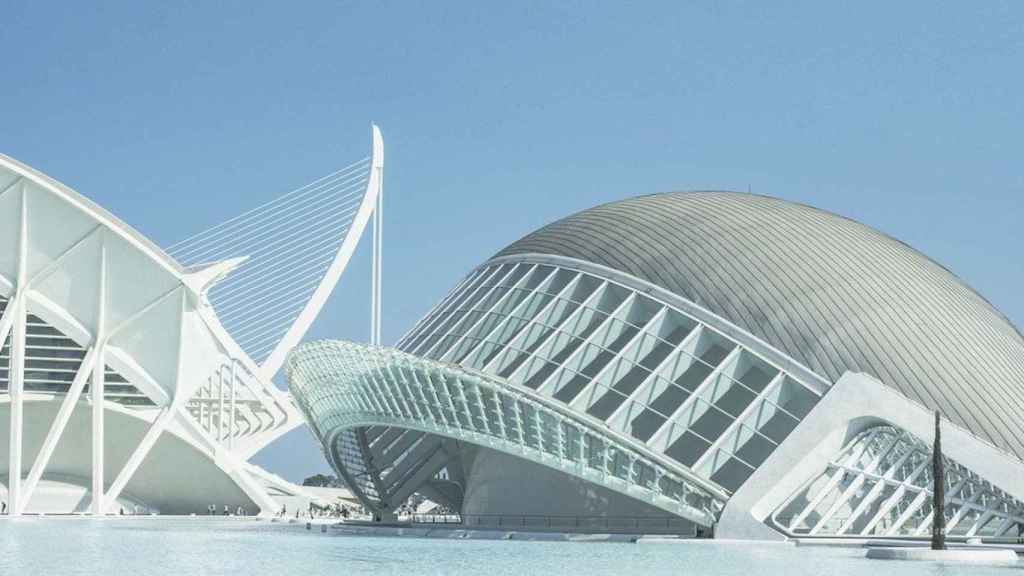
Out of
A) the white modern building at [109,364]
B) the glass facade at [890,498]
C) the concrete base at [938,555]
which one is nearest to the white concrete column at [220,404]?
the white modern building at [109,364]

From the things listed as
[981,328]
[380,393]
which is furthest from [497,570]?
[981,328]

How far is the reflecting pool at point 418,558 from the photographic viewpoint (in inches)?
1062

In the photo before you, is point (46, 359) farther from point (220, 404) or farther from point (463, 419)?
point (463, 419)

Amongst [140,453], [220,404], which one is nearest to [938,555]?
[140,453]

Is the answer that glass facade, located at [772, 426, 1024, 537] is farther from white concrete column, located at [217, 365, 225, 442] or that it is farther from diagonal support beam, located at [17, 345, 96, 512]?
white concrete column, located at [217, 365, 225, 442]

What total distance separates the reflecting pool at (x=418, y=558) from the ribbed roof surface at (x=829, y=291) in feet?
34.4

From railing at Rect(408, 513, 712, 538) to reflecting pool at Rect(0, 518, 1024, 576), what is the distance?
15.9 feet

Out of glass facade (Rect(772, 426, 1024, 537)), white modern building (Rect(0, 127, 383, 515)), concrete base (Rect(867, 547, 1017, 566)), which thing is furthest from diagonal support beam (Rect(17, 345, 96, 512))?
concrete base (Rect(867, 547, 1017, 566))

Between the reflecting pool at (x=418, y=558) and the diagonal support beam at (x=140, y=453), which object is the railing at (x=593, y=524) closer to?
the reflecting pool at (x=418, y=558)

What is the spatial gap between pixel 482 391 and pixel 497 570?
18.4 metres

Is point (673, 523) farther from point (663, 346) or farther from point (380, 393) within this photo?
point (380, 393)

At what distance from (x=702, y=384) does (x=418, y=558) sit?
15.9 m

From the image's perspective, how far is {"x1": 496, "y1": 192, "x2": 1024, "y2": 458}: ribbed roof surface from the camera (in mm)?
46781

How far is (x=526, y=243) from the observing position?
58.8 meters
